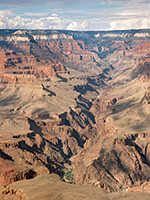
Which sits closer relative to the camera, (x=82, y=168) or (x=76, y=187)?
(x=76, y=187)

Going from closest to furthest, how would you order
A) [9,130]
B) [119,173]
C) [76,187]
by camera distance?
[76,187], [119,173], [9,130]

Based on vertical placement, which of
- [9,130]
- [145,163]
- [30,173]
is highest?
[30,173]

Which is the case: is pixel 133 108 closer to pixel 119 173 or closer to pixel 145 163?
pixel 145 163

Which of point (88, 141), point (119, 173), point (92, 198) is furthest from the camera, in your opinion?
point (88, 141)

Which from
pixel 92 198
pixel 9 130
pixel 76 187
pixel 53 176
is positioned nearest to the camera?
pixel 92 198

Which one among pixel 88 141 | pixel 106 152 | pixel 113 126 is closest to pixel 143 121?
pixel 113 126

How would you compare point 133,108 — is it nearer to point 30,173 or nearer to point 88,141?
point 88,141

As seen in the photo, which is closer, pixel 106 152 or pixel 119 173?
pixel 119 173

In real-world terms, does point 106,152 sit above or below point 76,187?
below

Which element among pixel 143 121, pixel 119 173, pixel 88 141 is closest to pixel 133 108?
pixel 143 121
